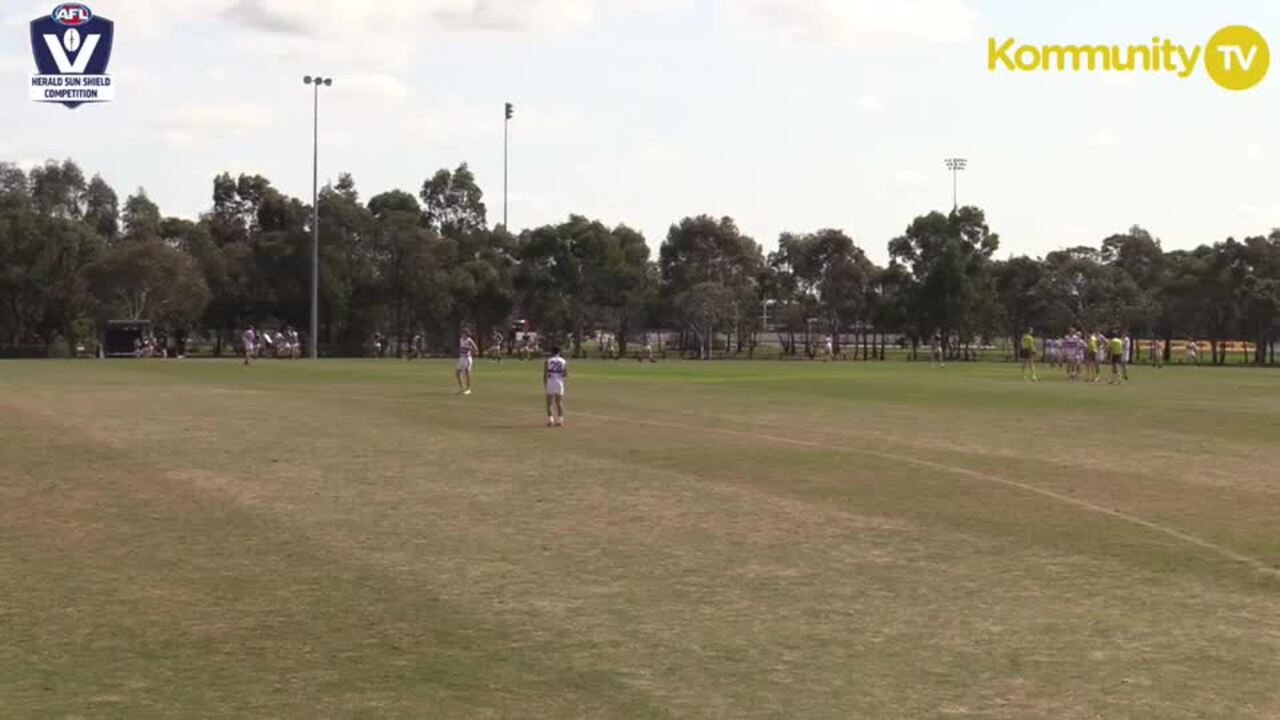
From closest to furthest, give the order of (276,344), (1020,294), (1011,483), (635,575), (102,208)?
(635,575) < (1011,483) < (276,344) < (102,208) < (1020,294)

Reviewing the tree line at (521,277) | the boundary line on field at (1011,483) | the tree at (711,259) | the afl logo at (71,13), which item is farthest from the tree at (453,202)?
the boundary line on field at (1011,483)

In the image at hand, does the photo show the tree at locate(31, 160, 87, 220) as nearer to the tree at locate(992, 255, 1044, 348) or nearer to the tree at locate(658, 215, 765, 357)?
the tree at locate(658, 215, 765, 357)

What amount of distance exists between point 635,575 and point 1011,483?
7232 millimetres

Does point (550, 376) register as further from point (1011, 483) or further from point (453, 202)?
point (453, 202)

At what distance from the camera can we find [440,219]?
314 ft

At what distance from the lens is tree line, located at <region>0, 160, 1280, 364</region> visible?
7919 centimetres

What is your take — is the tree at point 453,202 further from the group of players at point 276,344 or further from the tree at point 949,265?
the tree at point 949,265

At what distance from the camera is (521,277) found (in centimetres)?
9188

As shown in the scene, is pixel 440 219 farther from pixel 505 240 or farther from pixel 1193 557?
pixel 1193 557

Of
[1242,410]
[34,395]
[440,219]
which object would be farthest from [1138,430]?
[440,219]

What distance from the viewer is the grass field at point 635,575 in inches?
250

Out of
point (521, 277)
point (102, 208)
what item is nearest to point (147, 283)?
point (102, 208)

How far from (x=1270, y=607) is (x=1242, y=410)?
23482 millimetres

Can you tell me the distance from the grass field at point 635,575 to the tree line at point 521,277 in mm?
63965
